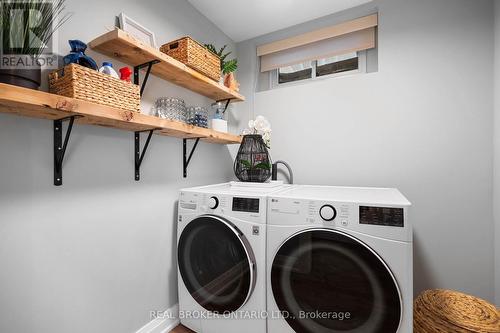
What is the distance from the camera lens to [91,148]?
3.61 ft

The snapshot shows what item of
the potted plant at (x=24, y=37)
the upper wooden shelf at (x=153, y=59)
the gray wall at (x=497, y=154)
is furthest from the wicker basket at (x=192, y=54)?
the gray wall at (x=497, y=154)

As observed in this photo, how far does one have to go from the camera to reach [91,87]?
35.4 inches

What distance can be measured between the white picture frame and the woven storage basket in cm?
211

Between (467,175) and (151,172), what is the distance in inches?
81.3

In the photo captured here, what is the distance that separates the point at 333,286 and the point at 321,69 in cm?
178

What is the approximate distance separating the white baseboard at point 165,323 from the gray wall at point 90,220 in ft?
0.14

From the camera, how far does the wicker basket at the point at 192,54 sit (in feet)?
4.39

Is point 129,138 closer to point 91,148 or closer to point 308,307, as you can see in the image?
point 91,148

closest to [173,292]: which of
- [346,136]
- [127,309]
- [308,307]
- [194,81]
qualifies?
[127,309]

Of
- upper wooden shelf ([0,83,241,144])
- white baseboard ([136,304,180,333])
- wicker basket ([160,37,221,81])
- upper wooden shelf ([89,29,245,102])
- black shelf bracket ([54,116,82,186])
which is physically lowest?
white baseboard ([136,304,180,333])

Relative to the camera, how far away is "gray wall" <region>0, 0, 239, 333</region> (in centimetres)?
87

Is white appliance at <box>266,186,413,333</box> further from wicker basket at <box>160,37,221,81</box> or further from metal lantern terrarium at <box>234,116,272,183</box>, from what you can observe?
wicker basket at <box>160,37,221,81</box>

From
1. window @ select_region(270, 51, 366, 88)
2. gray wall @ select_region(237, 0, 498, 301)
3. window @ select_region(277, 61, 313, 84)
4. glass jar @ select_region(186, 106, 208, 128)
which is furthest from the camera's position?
window @ select_region(277, 61, 313, 84)

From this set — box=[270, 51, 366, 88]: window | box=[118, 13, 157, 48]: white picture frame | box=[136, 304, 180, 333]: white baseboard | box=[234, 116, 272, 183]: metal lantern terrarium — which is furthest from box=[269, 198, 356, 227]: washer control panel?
box=[270, 51, 366, 88]: window
